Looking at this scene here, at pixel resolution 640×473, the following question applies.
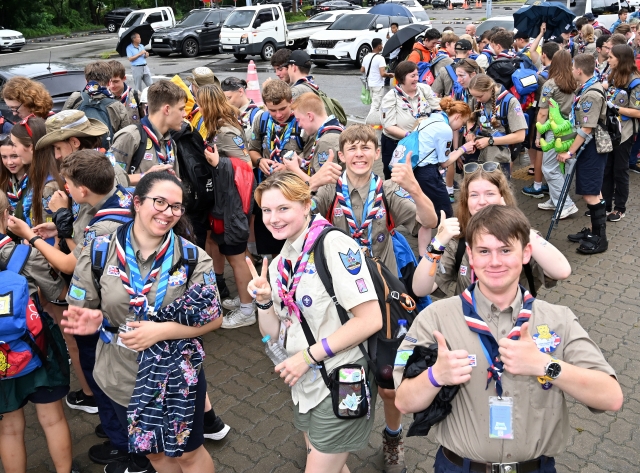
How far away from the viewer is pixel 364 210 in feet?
13.4

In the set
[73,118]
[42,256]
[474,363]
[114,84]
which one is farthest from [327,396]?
[114,84]

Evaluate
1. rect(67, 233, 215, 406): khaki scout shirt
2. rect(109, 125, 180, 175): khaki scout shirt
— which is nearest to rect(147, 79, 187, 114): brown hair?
rect(109, 125, 180, 175): khaki scout shirt

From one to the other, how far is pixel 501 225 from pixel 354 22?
20.7 meters

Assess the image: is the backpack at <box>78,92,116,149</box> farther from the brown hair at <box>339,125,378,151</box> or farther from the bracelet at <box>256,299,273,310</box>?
the bracelet at <box>256,299,273,310</box>

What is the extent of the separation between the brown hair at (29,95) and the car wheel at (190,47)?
70.4 ft

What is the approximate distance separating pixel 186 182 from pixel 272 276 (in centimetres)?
253

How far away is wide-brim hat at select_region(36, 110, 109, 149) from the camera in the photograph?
4.35 m

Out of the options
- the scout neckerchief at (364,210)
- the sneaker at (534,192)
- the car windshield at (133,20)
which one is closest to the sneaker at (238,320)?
the scout neckerchief at (364,210)

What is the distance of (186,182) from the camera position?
5.49 m

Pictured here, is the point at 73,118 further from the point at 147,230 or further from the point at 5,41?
the point at 5,41

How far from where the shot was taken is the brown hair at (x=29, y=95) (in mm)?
5770

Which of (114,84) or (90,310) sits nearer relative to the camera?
(90,310)

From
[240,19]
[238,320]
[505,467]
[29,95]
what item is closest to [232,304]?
[238,320]

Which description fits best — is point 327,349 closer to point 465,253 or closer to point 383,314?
point 383,314
